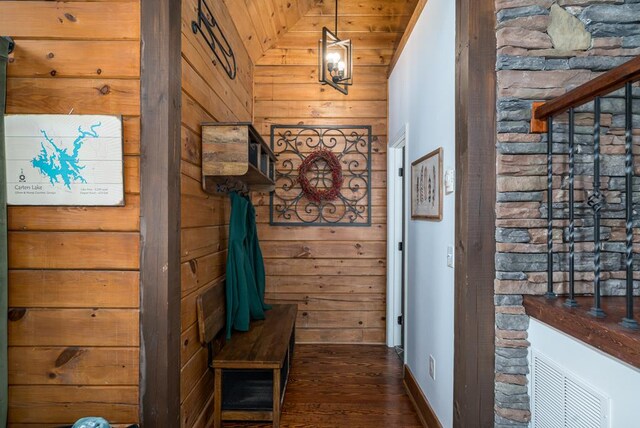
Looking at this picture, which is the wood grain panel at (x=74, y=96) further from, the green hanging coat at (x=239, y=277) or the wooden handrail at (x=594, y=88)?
the wooden handrail at (x=594, y=88)

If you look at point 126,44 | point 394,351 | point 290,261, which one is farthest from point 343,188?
point 126,44

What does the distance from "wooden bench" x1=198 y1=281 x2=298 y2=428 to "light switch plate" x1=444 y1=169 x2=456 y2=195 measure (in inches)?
51.6

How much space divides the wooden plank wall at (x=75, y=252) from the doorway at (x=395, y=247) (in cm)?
244

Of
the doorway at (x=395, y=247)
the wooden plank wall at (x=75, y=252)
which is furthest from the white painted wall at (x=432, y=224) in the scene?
the wooden plank wall at (x=75, y=252)

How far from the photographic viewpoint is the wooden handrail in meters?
1.06

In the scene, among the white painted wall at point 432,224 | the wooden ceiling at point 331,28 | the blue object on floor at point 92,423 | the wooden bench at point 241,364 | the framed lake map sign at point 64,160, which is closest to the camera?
the blue object on floor at point 92,423

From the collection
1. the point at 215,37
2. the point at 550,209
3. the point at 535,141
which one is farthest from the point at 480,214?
the point at 215,37

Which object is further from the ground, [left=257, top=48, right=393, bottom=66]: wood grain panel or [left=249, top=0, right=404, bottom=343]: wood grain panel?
[left=257, top=48, right=393, bottom=66]: wood grain panel

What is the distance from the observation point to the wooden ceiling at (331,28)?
3.38 meters

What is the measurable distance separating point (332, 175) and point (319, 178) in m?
0.14

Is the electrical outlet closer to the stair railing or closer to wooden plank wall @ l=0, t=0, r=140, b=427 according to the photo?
the stair railing

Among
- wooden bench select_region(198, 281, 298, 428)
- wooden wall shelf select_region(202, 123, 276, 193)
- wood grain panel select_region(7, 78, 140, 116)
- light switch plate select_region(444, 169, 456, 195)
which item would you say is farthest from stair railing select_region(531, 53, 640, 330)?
wood grain panel select_region(7, 78, 140, 116)

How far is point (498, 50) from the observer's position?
155 centimetres

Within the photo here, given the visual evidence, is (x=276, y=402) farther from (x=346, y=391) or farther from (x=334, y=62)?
(x=334, y=62)
